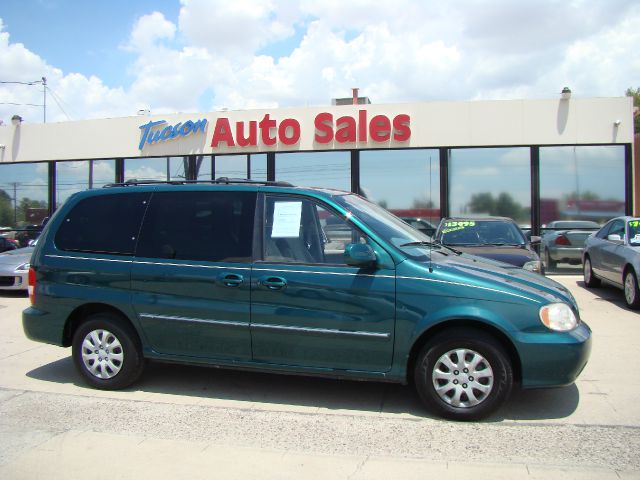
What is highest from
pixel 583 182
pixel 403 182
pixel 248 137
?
pixel 248 137

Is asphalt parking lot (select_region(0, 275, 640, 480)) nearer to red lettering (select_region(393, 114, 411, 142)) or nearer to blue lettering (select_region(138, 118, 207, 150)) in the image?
red lettering (select_region(393, 114, 411, 142))

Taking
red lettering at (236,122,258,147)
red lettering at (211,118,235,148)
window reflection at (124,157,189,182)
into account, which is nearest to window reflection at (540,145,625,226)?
red lettering at (236,122,258,147)

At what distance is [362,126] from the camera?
1505 centimetres

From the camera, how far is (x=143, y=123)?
1672cm

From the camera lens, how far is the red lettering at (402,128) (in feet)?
48.4

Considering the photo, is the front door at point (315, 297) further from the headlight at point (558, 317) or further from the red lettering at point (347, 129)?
the red lettering at point (347, 129)

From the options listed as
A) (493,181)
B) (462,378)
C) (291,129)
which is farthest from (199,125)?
(462,378)

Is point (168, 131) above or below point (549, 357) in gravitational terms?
above

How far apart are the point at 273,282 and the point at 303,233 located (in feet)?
1.67

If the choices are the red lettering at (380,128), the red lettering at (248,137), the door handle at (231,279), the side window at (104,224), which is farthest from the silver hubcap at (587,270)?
the side window at (104,224)

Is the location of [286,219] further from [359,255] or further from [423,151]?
[423,151]

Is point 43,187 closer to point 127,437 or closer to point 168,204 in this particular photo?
point 168,204

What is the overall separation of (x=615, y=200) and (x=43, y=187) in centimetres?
1654

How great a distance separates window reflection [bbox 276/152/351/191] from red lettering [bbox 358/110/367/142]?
0.57m
